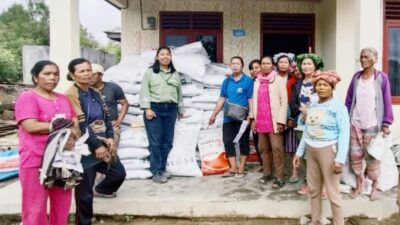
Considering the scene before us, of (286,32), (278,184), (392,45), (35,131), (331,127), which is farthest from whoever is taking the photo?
(286,32)

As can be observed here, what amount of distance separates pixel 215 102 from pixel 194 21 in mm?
3040

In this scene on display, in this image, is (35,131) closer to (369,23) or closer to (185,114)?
(185,114)

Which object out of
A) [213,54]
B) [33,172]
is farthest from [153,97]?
[213,54]

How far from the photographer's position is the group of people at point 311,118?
3285mm

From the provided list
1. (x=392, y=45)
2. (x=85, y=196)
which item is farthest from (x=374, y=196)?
(x=392, y=45)

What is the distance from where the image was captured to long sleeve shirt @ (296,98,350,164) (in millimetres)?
3232

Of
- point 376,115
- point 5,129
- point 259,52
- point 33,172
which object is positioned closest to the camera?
point 33,172

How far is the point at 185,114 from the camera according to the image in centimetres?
524

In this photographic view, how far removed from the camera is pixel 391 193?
13.2 feet

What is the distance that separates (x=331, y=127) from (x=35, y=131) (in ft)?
7.72

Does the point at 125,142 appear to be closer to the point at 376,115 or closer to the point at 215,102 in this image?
the point at 215,102

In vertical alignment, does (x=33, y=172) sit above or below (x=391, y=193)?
above

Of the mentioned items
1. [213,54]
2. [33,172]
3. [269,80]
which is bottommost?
[33,172]

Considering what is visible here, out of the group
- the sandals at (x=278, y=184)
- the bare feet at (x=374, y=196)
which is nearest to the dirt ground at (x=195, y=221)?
the bare feet at (x=374, y=196)
